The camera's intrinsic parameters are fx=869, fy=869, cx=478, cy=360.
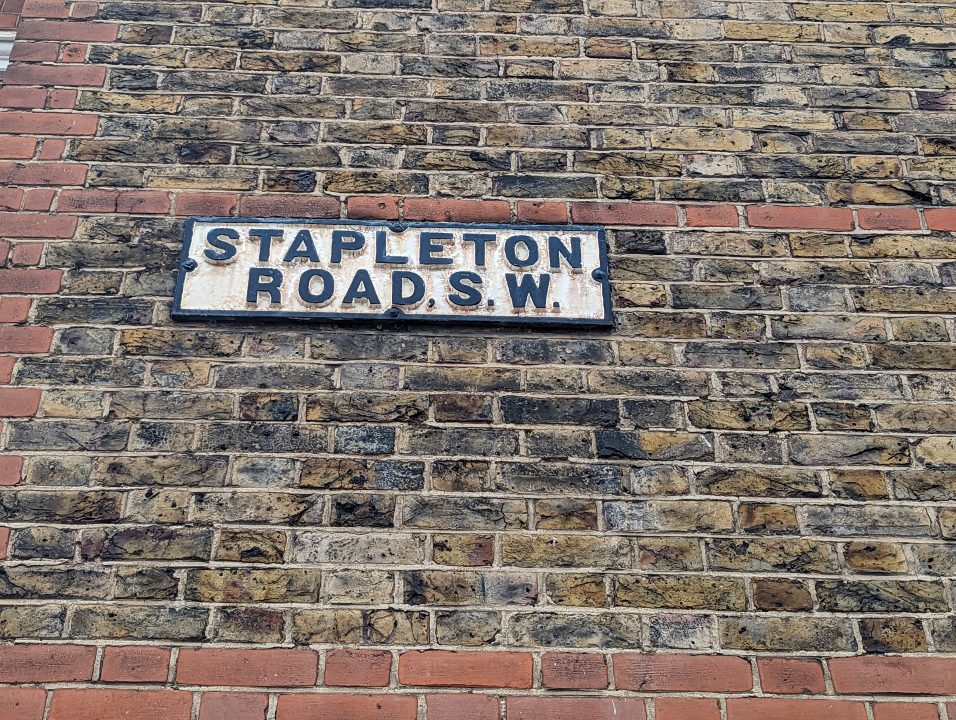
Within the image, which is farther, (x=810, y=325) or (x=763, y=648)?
(x=810, y=325)

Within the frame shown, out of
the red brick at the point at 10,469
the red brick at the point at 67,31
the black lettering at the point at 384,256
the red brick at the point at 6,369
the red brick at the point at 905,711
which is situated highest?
the red brick at the point at 67,31

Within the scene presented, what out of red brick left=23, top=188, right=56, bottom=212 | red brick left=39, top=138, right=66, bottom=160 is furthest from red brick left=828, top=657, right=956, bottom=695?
red brick left=39, top=138, right=66, bottom=160

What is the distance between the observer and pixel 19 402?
2.20 metres

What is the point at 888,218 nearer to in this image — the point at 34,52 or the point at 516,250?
the point at 516,250

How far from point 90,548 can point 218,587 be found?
322mm

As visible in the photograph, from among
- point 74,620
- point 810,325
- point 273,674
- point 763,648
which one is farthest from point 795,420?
point 74,620

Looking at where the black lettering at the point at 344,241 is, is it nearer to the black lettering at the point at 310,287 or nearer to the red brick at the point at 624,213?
the black lettering at the point at 310,287

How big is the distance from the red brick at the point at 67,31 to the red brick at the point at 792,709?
8.67 ft

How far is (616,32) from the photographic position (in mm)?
2861

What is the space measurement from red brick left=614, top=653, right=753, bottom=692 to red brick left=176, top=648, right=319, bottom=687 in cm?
69

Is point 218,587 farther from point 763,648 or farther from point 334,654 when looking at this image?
point 763,648

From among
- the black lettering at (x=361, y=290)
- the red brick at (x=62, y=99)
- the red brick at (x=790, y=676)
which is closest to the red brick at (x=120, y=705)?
the black lettering at (x=361, y=290)

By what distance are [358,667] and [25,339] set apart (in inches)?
48.6

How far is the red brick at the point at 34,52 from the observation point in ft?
8.91
